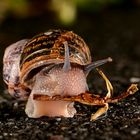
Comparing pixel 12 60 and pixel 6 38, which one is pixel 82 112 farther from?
pixel 6 38

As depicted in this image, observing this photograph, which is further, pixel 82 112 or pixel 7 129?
pixel 82 112

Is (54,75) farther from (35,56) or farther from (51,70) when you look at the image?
(35,56)

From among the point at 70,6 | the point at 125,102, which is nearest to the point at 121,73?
the point at 125,102

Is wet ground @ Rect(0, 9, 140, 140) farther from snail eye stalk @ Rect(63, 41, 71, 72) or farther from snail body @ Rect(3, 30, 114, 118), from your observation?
snail eye stalk @ Rect(63, 41, 71, 72)

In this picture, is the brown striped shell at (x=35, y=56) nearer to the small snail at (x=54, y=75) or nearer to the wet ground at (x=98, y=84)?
the small snail at (x=54, y=75)

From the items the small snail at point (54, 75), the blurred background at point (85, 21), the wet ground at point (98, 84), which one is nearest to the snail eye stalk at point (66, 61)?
the small snail at point (54, 75)

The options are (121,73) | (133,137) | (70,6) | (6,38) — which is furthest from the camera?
(70,6)
